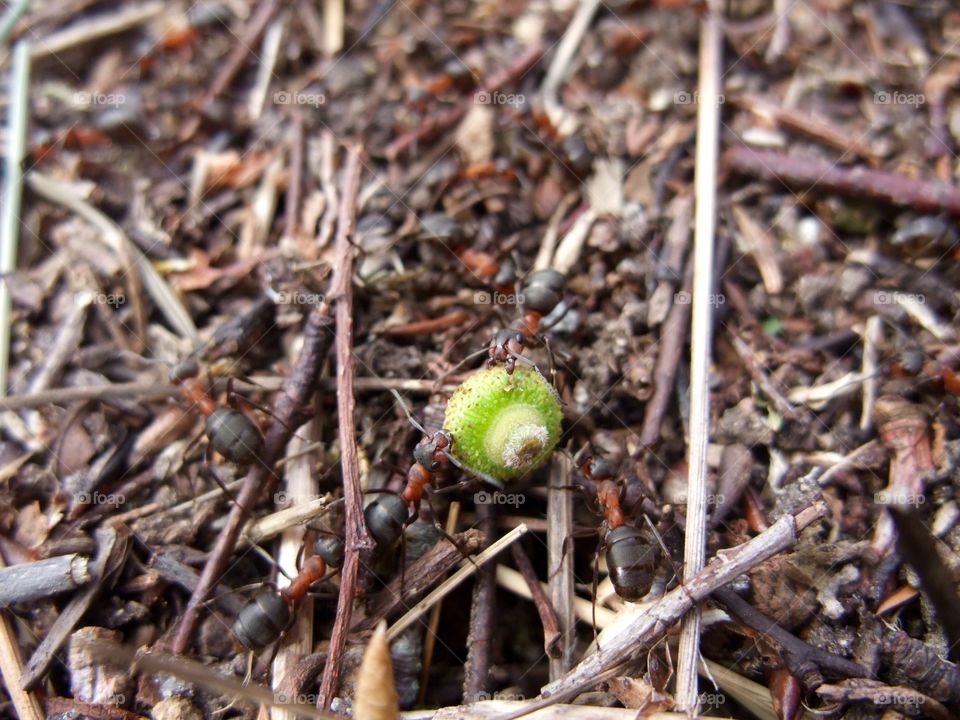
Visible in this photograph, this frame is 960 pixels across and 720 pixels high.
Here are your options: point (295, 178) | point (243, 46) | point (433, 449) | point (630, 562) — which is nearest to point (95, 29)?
point (243, 46)

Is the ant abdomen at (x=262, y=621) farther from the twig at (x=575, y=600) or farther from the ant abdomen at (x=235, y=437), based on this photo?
the twig at (x=575, y=600)

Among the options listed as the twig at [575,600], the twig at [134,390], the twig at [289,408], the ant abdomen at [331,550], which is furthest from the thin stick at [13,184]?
the twig at [575,600]

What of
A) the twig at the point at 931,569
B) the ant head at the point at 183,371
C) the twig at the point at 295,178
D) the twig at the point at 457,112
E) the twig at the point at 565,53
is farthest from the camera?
the twig at the point at 565,53

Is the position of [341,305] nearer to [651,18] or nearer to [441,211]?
[441,211]

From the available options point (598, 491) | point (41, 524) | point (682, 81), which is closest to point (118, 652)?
point (41, 524)

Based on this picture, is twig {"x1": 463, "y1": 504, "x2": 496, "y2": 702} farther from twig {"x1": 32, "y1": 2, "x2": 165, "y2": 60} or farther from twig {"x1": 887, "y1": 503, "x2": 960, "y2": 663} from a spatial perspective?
twig {"x1": 32, "y1": 2, "x2": 165, "y2": 60}

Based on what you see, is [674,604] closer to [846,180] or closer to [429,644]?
[429,644]

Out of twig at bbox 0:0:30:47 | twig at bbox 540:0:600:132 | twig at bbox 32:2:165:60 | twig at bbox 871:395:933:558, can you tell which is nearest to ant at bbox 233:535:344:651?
twig at bbox 871:395:933:558
